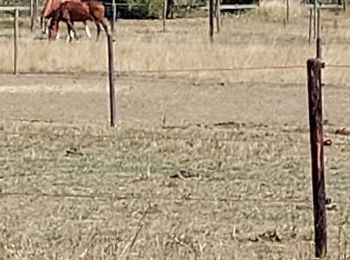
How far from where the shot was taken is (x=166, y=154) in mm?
14164

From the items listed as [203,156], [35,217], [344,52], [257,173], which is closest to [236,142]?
[203,156]

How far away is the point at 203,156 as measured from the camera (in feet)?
45.9

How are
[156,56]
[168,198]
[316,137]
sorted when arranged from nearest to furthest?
[316,137] < [168,198] < [156,56]

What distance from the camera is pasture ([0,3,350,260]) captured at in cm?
889

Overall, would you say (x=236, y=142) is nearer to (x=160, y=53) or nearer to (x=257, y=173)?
(x=257, y=173)

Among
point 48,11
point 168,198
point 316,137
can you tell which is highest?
point 316,137

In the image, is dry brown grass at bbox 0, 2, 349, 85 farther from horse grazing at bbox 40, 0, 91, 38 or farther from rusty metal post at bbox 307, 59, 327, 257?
rusty metal post at bbox 307, 59, 327, 257

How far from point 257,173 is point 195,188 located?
1.20 m

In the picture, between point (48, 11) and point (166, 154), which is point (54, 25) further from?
point (166, 154)

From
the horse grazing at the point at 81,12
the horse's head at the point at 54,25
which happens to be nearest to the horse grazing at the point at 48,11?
the horse grazing at the point at 81,12

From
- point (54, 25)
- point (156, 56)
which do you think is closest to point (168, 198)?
point (156, 56)

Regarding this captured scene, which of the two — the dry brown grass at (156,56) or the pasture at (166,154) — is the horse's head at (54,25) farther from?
the pasture at (166,154)

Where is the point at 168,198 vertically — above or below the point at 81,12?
below

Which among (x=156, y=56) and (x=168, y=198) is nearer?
(x=168, y=198)
